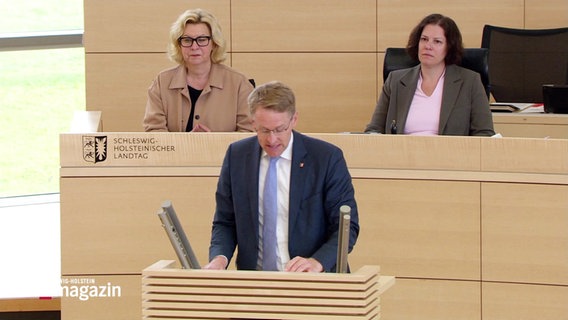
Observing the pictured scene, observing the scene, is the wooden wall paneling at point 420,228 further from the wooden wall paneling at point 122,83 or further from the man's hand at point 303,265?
the wooden wall paneling at point 122,83

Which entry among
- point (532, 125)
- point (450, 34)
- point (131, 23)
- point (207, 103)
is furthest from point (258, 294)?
point (131, 23)

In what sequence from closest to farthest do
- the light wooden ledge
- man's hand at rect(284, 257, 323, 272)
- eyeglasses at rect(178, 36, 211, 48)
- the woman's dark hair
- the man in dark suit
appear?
man's hand at rect(284, 257, 323, 272)
the man in dark suit
eyeglasses at rect(178, 36, 211, 48)
the woman's dark hair
the light wooden ledge

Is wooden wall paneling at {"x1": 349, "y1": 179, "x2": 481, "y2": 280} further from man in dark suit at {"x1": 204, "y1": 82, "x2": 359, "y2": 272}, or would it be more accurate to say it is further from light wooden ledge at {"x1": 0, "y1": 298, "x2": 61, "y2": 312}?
light wooden ledge at {"x1": 0, "y1": 298, "x2": 61, "y2": 312}

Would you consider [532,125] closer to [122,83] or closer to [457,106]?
[457,106]

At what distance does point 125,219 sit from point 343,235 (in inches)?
83.1

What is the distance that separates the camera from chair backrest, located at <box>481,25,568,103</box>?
22.8ft

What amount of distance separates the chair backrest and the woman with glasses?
8.15ft

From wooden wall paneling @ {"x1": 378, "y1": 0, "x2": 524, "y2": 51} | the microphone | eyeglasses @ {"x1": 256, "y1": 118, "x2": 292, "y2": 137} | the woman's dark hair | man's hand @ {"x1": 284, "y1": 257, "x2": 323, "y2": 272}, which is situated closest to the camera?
the microphone

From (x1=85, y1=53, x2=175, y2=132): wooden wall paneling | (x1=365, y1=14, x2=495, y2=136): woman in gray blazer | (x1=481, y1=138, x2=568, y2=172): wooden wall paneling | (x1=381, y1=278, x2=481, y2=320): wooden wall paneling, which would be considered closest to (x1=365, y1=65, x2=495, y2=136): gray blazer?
(x1=365, y1=14, x2=495, y2=136): woman in gray blazer

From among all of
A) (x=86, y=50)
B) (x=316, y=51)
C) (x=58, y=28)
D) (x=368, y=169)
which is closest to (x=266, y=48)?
(x=316, y=51)

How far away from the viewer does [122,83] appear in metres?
7.54

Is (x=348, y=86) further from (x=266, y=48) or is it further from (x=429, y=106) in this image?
(x=429, y=106)

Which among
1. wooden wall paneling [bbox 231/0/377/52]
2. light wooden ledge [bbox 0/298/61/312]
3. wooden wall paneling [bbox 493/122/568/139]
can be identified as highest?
wooden wall paneling [bbox 231/0/377/52]

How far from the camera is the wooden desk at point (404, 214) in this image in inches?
182
